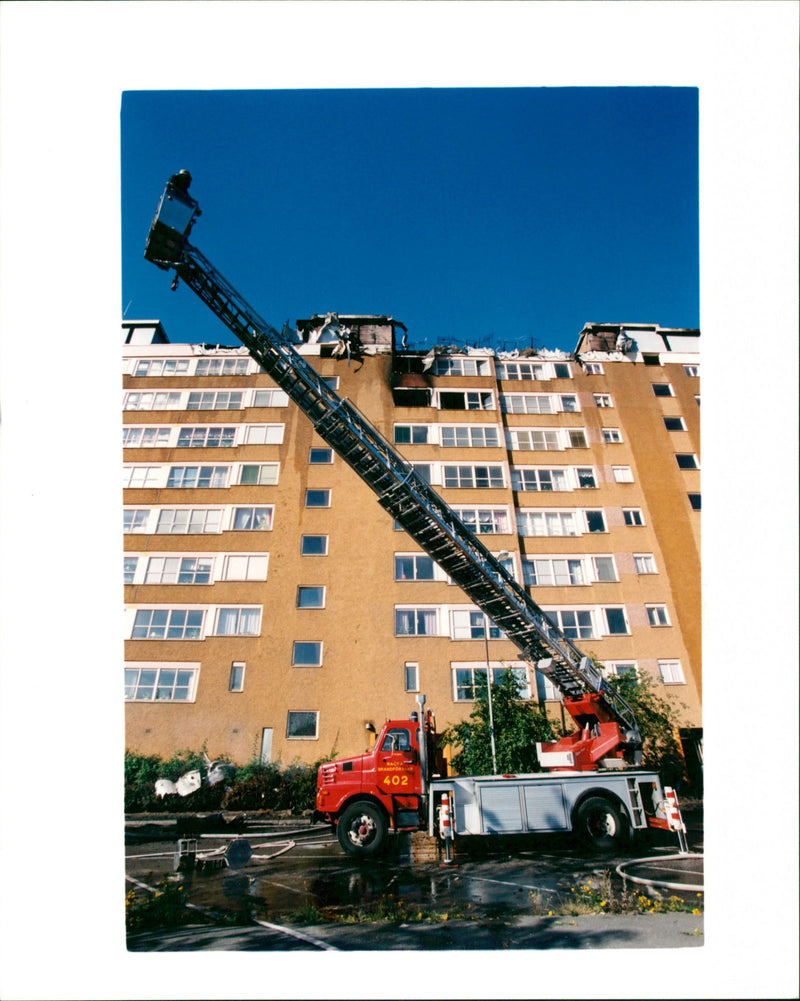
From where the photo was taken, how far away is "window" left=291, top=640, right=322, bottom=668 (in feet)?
48.0

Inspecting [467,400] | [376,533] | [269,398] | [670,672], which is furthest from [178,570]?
[670,672]

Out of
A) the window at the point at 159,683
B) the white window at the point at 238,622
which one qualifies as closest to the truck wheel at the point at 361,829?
the window at the point at 159,683

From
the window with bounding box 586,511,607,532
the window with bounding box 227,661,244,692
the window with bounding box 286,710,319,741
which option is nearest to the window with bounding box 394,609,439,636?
the window with bounding box 286,710,319,741

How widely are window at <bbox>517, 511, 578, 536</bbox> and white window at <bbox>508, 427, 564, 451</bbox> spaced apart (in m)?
2.23

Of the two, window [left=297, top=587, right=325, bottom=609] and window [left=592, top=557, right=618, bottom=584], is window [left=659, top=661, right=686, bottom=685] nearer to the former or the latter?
window [left=592, top=557, right=618, bottom=584]

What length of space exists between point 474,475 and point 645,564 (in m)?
5.81

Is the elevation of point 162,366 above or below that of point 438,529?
above

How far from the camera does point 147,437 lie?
1609 cm

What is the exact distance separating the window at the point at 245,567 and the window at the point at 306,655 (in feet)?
7.23

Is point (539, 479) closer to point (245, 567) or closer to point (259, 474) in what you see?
point (259, 474)
